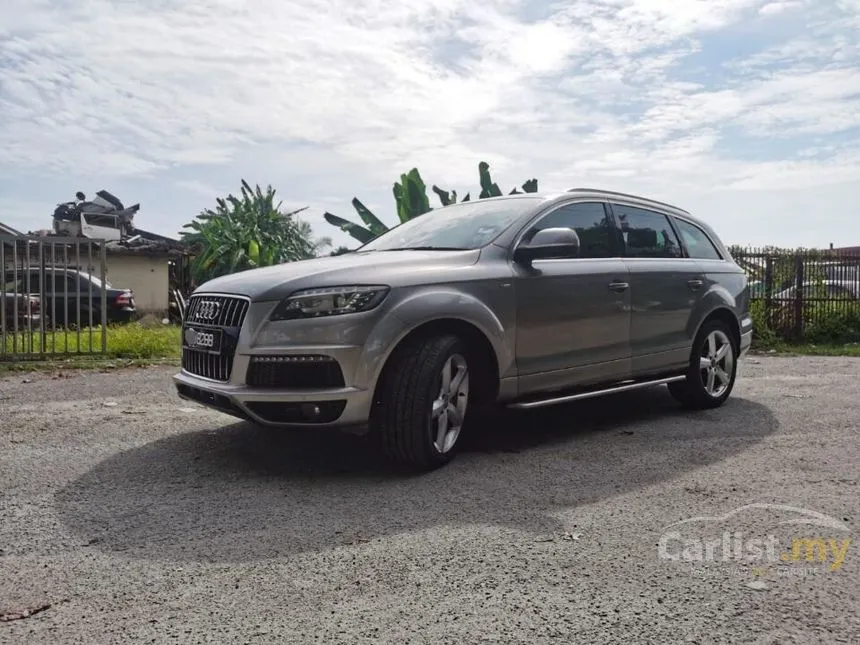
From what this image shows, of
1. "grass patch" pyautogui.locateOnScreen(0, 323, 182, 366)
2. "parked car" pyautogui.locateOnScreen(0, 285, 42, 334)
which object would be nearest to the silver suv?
"grass patch" pyautogui.locateOnScreen(0, 323, 182, 366)

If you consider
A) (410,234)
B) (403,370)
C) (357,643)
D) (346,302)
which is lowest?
(357,643)

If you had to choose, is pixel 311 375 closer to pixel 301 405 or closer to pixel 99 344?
pixel 301 405

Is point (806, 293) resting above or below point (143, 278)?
below

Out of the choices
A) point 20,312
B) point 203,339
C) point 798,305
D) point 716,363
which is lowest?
point 716,363

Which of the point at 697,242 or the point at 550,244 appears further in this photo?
the point at 697,242

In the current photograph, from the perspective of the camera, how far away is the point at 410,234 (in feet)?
17.7

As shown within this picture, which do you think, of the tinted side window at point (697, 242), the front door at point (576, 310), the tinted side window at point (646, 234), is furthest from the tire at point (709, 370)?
the front door at point (576, 310)

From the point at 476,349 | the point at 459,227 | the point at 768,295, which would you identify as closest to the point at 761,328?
the point at 768,295

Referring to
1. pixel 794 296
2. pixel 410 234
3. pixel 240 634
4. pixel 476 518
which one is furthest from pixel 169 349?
pixel 794 296

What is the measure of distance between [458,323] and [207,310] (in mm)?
1465

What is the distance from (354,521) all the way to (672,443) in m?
2.56

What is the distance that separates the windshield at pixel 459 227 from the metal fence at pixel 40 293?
534 cm

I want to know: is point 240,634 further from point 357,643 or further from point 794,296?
point 794,296

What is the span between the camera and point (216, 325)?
4180 mm
